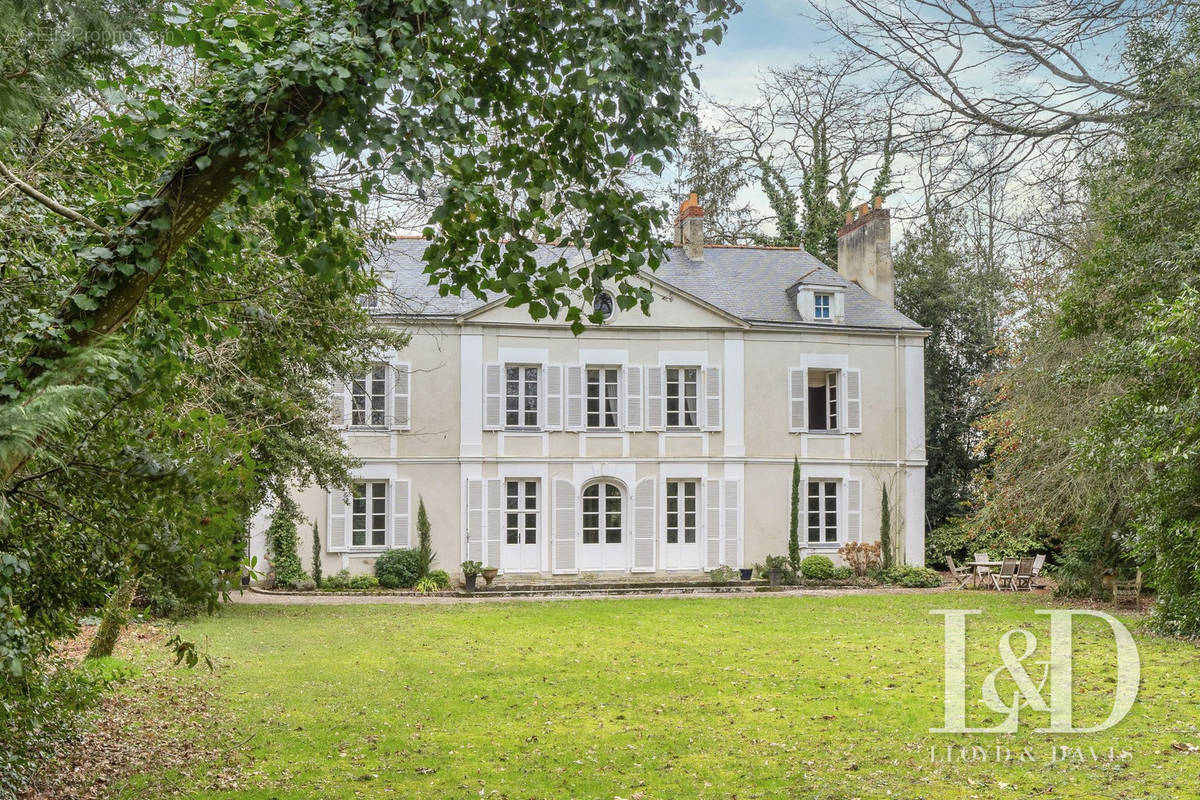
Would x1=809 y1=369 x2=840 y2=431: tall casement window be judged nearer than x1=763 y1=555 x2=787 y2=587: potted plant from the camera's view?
No

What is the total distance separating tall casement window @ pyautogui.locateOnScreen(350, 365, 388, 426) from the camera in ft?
67.3

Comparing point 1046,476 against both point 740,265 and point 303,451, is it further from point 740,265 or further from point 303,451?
point 303,451

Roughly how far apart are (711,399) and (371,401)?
698 cm

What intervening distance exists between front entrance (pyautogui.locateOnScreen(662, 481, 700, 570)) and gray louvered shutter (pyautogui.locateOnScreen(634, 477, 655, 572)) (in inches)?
14.1

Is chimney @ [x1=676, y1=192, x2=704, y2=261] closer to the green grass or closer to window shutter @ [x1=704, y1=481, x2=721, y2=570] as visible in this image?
window shutter @ [x1=704, y1=481, x2=721, y2=570]

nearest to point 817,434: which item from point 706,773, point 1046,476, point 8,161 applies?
point 1046,476

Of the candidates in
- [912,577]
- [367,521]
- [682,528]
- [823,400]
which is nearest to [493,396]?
[367,521]

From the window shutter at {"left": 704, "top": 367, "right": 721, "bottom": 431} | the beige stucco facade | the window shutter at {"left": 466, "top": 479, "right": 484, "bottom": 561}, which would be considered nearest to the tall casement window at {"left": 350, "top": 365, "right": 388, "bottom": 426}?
the beige stucco facade

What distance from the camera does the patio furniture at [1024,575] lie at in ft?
65.3

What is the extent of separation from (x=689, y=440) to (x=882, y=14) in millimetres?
15842

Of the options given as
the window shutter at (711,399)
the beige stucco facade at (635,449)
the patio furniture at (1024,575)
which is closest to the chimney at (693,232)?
the beige stucco facade at (635,449)

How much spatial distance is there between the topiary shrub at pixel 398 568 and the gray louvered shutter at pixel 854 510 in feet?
29.6

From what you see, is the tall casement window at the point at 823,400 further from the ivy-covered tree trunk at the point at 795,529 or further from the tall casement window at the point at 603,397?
the tall casement window at the point at 603,397

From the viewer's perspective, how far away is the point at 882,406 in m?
22.4
